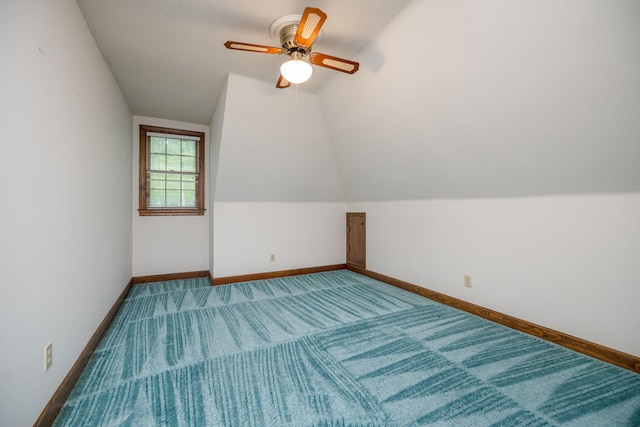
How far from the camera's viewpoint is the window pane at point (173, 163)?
425 centimetres

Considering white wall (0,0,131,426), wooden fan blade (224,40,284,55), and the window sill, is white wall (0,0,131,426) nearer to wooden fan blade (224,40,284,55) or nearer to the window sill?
wooden fan blade (224,40,284,55)

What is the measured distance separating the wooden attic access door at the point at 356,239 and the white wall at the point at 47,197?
3.40 meters

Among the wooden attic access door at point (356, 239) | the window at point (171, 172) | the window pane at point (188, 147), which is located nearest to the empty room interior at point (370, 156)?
the window at point (171, 172)

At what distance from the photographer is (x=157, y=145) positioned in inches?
165

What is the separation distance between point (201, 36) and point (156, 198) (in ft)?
9.15

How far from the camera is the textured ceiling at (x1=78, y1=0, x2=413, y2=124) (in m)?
1.92

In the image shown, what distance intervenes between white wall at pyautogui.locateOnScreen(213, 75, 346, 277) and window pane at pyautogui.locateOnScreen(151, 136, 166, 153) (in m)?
1.26

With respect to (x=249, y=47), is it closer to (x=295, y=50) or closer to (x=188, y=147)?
(x=295, y=50)

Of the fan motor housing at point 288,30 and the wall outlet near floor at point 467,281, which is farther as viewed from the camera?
the wall outlet near floor at point 467,281

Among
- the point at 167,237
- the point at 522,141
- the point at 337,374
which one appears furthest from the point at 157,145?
the point at 522,141

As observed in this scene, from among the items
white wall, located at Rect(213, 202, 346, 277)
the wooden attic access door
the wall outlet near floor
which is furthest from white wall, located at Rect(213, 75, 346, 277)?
the wall outlet near floor

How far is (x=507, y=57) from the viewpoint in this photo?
5.85 ft

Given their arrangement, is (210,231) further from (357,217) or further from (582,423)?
(582,423)

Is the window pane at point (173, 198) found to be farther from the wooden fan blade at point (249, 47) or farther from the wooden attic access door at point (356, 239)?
the wooden fan blade at point (249, 47)
